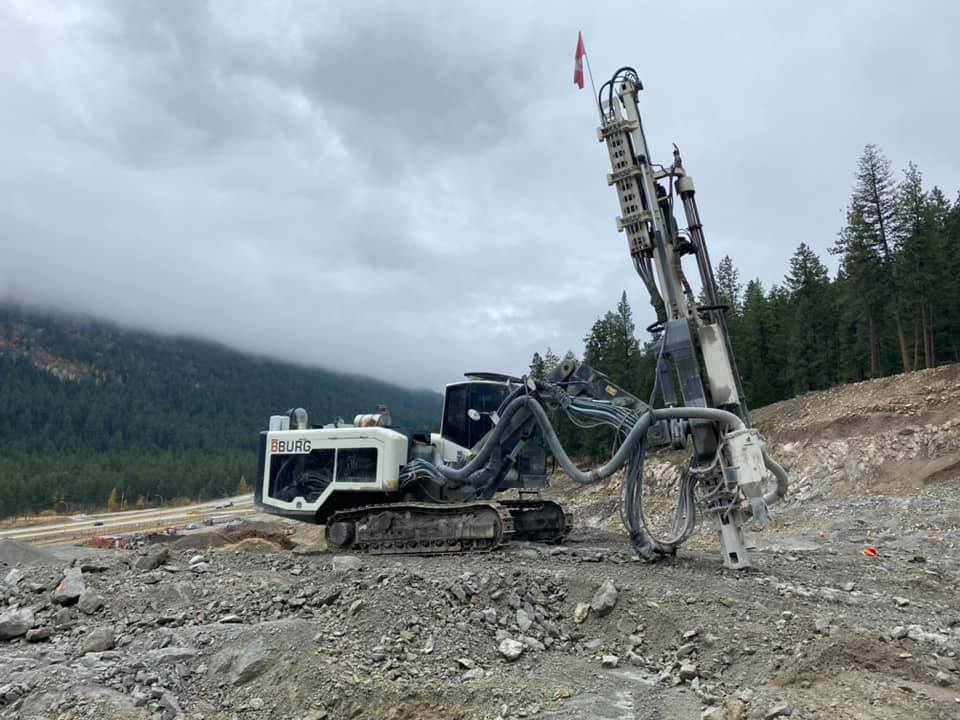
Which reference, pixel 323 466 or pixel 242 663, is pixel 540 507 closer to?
pixel 323 466

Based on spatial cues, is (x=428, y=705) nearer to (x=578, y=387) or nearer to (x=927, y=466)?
(x=578, y=387)

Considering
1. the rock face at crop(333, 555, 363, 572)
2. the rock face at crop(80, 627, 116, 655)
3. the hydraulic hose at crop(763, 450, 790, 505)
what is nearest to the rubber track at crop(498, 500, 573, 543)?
the rock face at crop(333, 555, 363, 572)

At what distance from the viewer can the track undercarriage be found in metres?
11.3

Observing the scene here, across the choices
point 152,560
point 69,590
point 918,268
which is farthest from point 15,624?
point 918,268

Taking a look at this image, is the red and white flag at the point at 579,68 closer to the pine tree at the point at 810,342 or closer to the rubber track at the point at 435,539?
the rubber track at the point at 435,539

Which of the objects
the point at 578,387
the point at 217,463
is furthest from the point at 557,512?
the point at 217,463

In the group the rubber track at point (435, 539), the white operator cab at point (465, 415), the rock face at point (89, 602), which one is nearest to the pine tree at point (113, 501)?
the rubber track at point (435, 539)

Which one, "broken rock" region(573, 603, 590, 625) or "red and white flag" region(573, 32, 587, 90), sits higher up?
"red and white flag" region(573, 32, 587, 90)

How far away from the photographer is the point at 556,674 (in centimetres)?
655

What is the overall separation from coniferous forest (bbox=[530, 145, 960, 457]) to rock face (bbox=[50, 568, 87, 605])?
72.1 feet

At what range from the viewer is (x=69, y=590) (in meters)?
9.25

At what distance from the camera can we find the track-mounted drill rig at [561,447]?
9242 mm

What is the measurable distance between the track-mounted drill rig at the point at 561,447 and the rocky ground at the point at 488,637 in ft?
2.84

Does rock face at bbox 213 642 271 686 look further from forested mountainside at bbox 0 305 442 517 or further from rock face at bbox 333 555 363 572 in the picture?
forested mountainside at bbox 0 305 442 517
